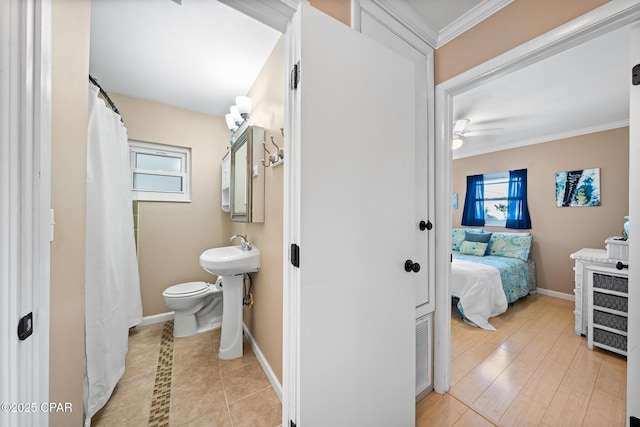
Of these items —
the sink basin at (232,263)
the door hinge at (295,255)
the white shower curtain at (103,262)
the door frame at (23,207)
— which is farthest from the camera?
the sink basin at (232,263)

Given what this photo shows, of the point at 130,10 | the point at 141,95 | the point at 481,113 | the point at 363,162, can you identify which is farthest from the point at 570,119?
the point at 141,95

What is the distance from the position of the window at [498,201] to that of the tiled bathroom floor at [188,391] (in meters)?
4.49

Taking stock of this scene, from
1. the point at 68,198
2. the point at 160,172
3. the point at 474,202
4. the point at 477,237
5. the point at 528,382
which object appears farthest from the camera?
the point at 474,202

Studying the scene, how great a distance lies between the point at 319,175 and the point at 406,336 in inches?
37.7

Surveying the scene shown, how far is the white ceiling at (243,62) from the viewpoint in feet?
4.50

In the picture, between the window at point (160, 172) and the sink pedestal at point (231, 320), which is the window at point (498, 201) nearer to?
the sink pedestal at point (231, 320)

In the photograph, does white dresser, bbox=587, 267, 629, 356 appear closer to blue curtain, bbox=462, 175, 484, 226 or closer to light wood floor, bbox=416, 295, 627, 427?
light wood floor, bbox=416, 295, 627, 427

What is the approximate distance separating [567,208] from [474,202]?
4.08 feet

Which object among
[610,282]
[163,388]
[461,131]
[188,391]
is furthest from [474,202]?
[163,388]

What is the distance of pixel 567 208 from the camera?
10.9 feet

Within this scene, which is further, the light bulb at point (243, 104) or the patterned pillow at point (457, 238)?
the patterned pillow at point (457, 238)

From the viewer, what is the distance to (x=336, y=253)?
0.92 m

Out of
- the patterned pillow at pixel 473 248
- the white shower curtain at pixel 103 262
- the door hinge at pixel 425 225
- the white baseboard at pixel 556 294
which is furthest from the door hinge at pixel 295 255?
the white baseboard at pixel 556 294

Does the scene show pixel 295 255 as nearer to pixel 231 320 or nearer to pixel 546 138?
pixel 231 320
